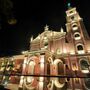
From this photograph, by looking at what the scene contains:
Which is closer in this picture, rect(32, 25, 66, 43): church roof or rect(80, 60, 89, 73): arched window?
rect(80, 60, 89, 73): arched window

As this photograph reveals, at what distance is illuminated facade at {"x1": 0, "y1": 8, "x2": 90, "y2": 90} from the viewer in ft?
54.0

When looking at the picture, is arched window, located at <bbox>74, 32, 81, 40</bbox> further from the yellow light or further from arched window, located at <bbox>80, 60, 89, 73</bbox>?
the yellow light

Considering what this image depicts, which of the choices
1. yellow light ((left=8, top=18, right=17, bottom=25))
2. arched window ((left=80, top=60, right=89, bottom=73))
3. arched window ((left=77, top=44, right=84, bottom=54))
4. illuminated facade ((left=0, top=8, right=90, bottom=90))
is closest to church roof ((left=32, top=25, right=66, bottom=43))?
illuminated facade ((left=0, top=8, right=90, bottom=90))

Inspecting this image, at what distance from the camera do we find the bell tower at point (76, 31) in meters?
19.7

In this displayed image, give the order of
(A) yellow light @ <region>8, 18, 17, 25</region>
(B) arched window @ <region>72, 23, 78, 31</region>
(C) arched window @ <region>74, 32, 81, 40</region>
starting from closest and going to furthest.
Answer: (A) yellow light @ <region>8, 18, 17, 25</region>, (C) arched window @ <region>74, 32, 81, 40</region>, (B) arched window @ <region>72, 23, 78, 31</region>

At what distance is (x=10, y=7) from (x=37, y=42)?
20529 millimetres

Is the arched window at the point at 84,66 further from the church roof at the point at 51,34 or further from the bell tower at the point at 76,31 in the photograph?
the church roof at the point at 51,34

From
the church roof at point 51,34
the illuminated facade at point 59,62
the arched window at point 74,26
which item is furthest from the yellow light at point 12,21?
the arched window at point 74,26

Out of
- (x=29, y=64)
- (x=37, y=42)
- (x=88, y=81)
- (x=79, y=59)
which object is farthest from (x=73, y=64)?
(x=37, y=42)

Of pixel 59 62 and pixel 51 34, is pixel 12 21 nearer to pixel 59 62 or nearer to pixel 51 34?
pixel 59 62

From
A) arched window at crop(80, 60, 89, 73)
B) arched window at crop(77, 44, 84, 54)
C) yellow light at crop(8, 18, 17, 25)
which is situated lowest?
arched window at crop(80, 60, 89, 73)

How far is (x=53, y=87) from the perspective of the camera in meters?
16.4

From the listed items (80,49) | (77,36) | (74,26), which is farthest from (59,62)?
(74,26)

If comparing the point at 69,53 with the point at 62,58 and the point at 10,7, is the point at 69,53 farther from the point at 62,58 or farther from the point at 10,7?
the point at 10,7
